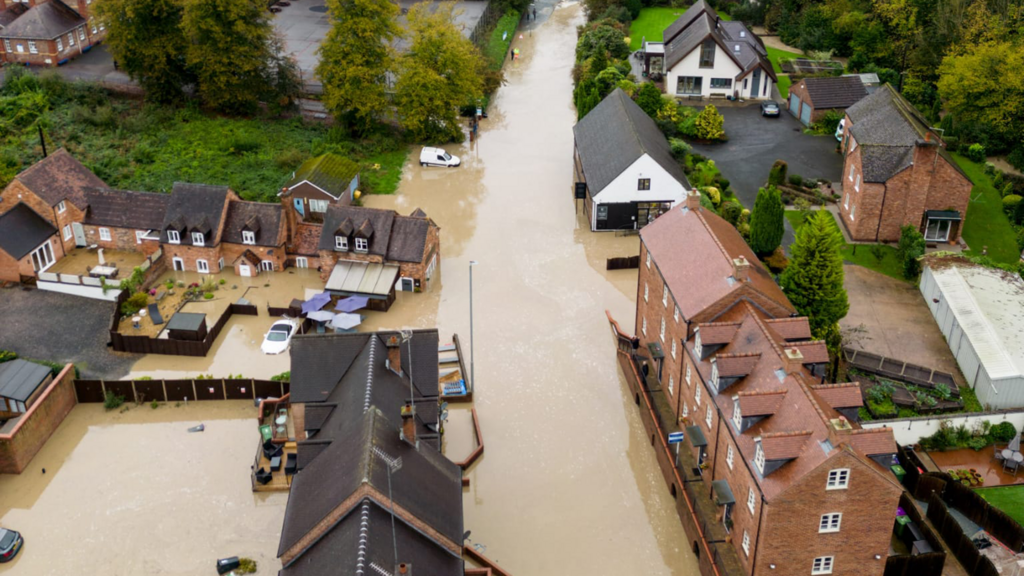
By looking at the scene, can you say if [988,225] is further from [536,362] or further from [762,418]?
[762,418]

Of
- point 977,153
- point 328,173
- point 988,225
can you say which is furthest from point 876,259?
A: point 328,173

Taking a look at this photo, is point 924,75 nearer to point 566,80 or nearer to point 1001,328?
point 566,80

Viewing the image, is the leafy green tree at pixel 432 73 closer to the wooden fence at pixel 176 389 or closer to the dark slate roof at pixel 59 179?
the dark slate roof at pixel 59 179

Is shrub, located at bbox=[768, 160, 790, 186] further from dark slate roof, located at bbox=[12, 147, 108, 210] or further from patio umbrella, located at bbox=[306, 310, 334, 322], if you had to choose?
dark slate roof, located at bbox=[12, 147, 108, 210]

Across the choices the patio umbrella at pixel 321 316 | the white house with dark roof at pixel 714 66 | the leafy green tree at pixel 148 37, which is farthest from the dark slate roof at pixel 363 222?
the white house with dark roof at pixel 714 66

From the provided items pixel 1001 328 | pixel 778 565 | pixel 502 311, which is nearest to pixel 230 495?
pixel 502 311
